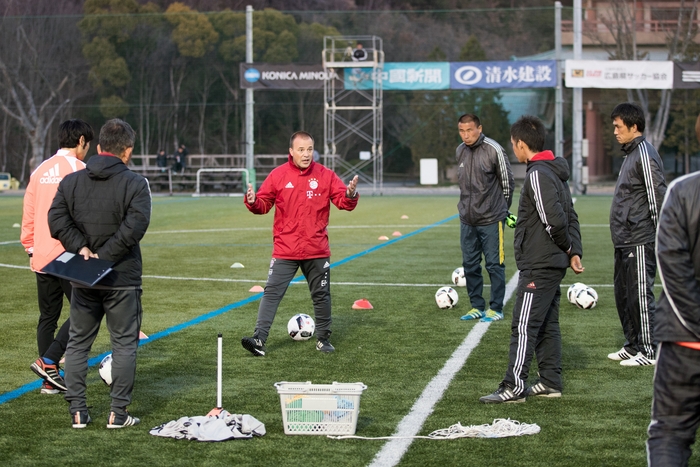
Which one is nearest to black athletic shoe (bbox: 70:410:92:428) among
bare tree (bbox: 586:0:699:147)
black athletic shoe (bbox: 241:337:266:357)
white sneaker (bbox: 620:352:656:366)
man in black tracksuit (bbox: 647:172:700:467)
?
black athletic shoe (bbox: 241:337:266:357)

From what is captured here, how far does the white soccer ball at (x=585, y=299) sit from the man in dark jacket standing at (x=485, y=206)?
1.01 meters

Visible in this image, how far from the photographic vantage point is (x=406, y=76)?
3534 centimetres

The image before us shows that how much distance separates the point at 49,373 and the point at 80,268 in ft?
4.04

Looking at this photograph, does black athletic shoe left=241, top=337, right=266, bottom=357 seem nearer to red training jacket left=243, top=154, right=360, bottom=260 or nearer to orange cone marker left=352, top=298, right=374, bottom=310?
red training jacket left=243, top=154, right=360, bottom=260

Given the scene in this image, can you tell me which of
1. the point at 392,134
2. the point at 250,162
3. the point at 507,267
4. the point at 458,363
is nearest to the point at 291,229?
the point at 458,363

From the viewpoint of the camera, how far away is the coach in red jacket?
7.28m

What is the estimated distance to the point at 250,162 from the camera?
118 feet

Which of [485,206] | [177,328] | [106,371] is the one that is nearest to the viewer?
[106,371]

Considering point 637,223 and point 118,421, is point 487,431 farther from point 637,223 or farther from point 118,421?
point 637,223

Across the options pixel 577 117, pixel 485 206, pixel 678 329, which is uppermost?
pixel 577 117

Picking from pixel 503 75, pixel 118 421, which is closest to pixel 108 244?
pixel 118 421

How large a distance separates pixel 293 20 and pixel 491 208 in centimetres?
3814

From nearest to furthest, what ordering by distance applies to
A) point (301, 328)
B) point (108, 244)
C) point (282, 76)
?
point (108, 244)
point (301, 328)
point (282, 76)

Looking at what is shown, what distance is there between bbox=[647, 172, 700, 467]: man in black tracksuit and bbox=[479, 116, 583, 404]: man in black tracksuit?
214 cm
